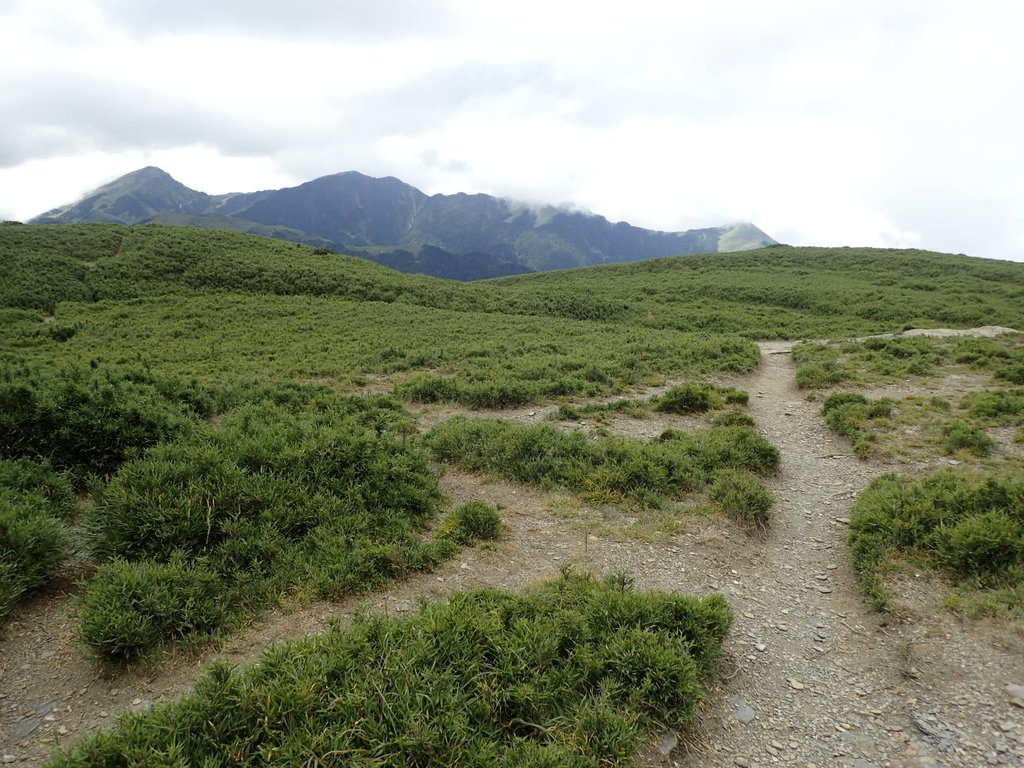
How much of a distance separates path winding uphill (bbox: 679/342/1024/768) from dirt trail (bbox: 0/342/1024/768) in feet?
0.05

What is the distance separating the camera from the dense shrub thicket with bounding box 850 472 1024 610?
6488mm

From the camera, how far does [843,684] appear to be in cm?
528

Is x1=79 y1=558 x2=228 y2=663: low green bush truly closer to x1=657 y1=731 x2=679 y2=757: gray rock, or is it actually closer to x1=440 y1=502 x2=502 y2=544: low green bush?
x1=440 y1=502 x2=502 y2=544: low green bush

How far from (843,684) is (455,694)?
161 inches

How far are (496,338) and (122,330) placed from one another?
2104 centimetres

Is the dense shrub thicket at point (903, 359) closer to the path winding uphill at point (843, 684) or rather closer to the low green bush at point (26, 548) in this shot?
the path winding uphill at point (843, 684)

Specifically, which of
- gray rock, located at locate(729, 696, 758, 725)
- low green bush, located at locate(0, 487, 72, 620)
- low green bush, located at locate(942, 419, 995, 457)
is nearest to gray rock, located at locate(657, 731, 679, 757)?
gray rock, located at locate(729, 696, 758, 725)

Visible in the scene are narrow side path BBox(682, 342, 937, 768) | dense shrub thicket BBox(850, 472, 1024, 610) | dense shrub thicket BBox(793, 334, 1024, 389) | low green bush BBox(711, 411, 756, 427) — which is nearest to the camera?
narrow side path BBox(682, 342, 937, 768)

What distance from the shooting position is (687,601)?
590cm

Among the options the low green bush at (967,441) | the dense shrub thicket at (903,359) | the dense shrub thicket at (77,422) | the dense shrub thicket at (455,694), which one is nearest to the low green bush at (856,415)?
the low green bush at (967,441)

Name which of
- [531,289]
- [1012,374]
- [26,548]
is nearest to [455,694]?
[26,548]

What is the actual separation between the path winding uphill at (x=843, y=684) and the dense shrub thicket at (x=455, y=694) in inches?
21.6

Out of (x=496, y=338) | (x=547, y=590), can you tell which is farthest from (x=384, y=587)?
(x=496, y=338)

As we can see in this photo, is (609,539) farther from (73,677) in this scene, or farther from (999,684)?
(73,677)
